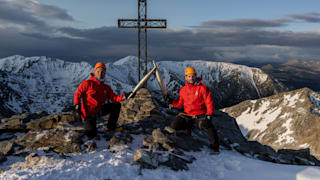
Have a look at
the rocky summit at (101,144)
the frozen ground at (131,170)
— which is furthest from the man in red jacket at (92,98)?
the frozen ground at (131,170)

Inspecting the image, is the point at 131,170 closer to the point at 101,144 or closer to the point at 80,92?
the point at 101,144

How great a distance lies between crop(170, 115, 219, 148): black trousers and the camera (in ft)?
35.4

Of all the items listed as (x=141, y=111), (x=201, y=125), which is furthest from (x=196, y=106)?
(x=141, y=111)

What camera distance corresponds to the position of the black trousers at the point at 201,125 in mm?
10797

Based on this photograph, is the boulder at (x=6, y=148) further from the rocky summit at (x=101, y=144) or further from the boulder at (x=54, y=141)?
the boulder at (x=54, y=141)

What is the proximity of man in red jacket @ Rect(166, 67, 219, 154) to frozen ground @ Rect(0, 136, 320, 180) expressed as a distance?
1205mm

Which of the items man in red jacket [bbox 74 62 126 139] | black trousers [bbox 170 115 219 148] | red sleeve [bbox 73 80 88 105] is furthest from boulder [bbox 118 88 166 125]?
red sleeve [bbox 73 80 88 105]

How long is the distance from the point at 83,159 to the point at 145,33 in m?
14.7

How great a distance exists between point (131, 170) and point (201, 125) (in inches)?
170

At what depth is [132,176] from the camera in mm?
7293

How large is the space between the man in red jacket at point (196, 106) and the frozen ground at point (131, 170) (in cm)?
120

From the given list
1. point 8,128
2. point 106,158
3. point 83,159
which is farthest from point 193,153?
point 8,128

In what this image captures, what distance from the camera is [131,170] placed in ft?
25.0

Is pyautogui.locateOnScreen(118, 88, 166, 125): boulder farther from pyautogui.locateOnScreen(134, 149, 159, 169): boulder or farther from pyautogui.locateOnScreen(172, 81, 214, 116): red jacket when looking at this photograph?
pyautogui.locateOnScreen(134, 149, 159, 169): boulder
